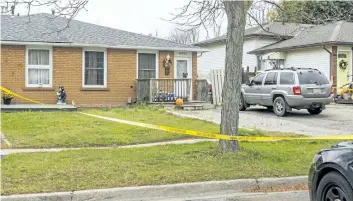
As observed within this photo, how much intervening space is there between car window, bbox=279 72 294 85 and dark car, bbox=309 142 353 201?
11.4 metres

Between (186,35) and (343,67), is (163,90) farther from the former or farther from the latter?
(343,67)

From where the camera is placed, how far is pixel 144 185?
652cm

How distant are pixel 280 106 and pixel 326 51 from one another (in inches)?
393

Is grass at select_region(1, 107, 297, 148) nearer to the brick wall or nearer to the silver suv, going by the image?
the silver suv

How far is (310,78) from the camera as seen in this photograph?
16078mm

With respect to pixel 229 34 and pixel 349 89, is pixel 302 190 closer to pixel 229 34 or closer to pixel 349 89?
pixel 229 34

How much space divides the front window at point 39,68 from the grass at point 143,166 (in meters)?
11.1

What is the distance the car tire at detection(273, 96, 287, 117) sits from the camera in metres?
16.2

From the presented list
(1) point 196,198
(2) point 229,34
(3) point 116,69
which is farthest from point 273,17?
(3) point 116,69

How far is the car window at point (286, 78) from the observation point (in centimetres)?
1625

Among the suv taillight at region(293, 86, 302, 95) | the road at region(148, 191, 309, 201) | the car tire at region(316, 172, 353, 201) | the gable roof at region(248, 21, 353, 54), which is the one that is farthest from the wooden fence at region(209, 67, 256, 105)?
the car tire at region(316, 172, 353, 201)

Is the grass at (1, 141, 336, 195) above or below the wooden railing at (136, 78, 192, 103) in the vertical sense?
below

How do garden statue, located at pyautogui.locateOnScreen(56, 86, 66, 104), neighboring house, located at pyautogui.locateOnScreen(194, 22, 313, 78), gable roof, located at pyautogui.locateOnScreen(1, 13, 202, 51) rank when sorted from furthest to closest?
neighboring house, located at pyautogui.locateOnScreen(194, 22, 313, 78), gable roof, located at pyautogui.locateOnScreen(1, 13, 202, 51), garden statue, located at pyautogui.locateOnScreen(56, 86, 66, 104)

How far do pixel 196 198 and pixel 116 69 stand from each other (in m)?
14.8
